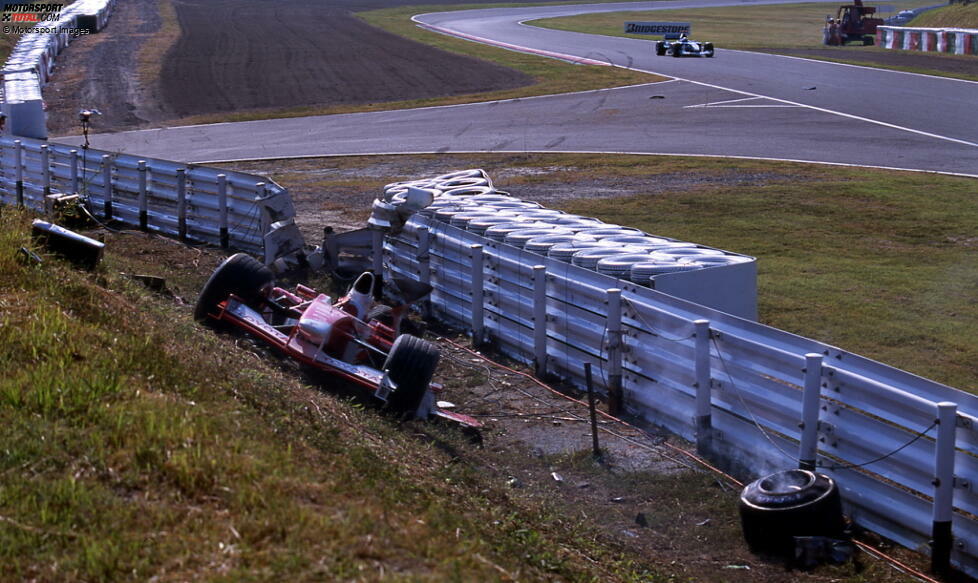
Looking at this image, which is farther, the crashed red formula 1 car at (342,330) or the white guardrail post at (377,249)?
the white guardrail post at (377,249)

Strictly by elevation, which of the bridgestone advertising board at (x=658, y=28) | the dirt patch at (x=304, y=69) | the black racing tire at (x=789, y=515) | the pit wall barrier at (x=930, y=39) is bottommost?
the black racing tire at (x=789, y=515)

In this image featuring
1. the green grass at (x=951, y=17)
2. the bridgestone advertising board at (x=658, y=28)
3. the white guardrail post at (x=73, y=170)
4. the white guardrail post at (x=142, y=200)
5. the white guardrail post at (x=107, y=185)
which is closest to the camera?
the white guardrail post at (x=142, y=200)

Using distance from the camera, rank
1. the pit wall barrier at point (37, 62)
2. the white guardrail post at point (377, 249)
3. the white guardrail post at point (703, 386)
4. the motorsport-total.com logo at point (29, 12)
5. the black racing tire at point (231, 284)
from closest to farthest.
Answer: the white guardrail post at point (703, 386)
the black racing tire at point (231, 284)
the white guardrail post at point (377, 249)
the pit wall barrier at point (37, 62)
the motorsport-total.com logo at point (29, 12)

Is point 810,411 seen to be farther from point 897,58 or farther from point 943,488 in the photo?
point 897,58

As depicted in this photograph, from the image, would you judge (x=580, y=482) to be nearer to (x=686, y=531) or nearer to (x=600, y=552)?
(x=686, y=531)

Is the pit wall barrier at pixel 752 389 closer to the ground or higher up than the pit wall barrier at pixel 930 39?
closer to the ground

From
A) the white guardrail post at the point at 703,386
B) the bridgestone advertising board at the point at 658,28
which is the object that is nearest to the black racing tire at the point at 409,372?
the white guardrail post at the point at 703,386

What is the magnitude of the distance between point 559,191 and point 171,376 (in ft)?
48.9

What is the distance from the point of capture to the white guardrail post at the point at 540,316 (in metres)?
10.0

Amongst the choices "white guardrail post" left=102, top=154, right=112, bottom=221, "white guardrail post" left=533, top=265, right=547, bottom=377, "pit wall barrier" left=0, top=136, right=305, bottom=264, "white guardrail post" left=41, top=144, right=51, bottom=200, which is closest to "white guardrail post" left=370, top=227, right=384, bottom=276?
"pit wall barrier" left=0, top=136, right=305, bottom=264

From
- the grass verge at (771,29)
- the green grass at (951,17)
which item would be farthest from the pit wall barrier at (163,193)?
the green grass at (951,17)

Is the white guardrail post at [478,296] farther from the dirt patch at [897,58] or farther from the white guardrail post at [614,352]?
the dirt patch at [897,58]

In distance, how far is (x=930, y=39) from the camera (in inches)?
2014

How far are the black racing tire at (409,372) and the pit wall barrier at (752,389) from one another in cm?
163
